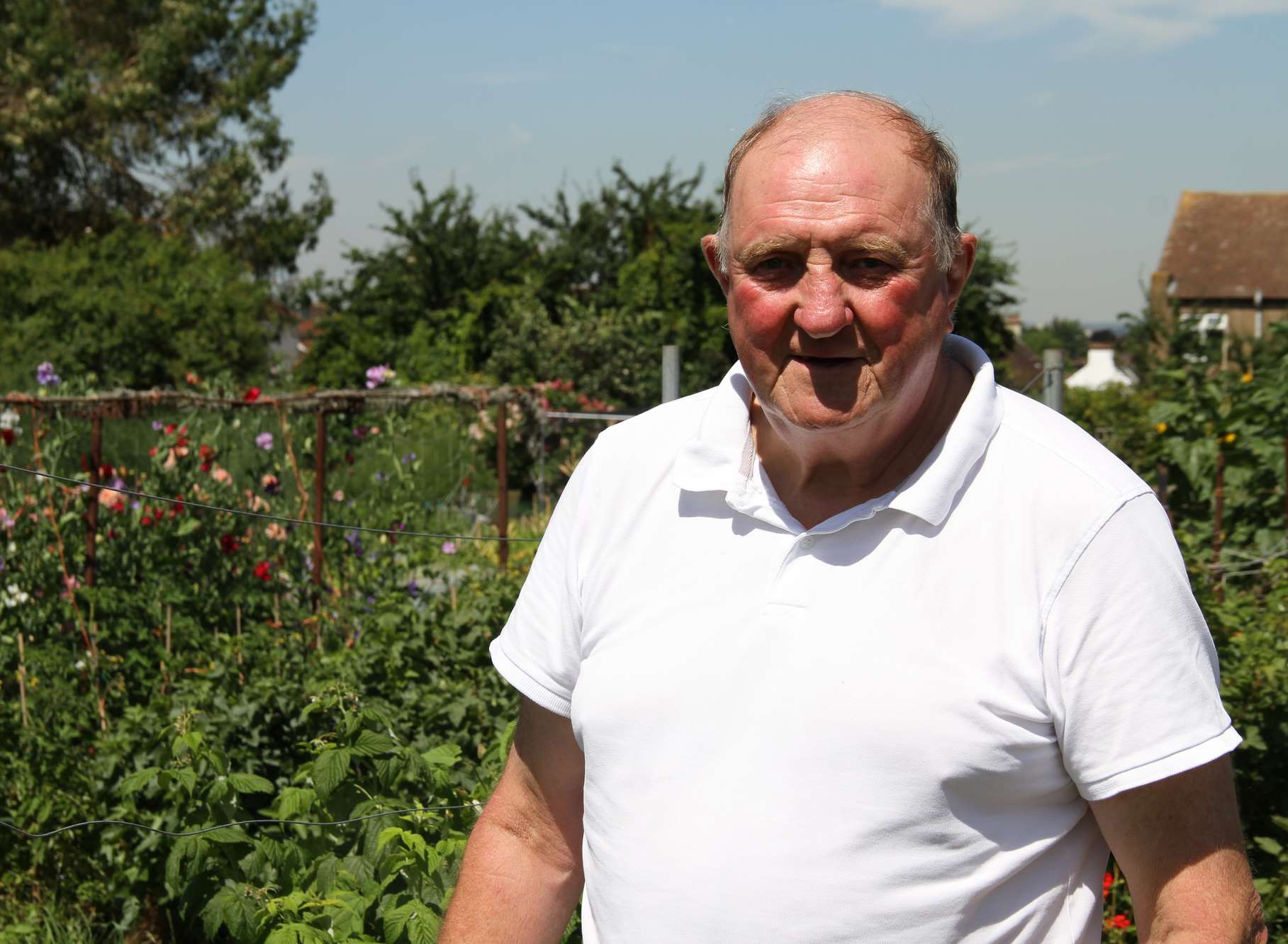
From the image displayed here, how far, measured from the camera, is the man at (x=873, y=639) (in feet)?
4.16

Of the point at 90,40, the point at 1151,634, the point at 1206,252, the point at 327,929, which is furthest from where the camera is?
the point at 1206,252

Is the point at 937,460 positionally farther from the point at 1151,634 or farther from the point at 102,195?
the point at 102,195

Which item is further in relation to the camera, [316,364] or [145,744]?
[316,364]

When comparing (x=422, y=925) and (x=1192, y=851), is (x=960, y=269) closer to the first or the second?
(x=1192, y=851)

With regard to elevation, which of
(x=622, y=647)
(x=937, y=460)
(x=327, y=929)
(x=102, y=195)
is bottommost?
(x=327, y=929)

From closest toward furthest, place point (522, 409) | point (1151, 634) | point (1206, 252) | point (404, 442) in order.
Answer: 1. point (1151, 634)
2. point (404, 442)
3. point (522, 409)
4. point (1206, 252)

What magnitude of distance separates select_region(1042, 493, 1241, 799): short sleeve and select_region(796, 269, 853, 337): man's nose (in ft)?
1.14

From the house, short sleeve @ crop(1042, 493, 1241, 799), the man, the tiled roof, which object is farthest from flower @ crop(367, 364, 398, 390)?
the tiled roof

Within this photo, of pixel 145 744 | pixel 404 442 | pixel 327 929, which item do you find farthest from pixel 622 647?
pixel 404 442

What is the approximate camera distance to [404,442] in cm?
736

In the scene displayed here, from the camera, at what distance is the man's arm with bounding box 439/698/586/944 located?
5.41 feet

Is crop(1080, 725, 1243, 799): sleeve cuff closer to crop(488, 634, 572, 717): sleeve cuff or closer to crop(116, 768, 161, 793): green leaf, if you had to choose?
crop(488, 634, 572, 717): sleeve cuff

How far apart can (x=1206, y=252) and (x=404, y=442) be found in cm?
3430

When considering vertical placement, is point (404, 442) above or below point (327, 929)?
above
